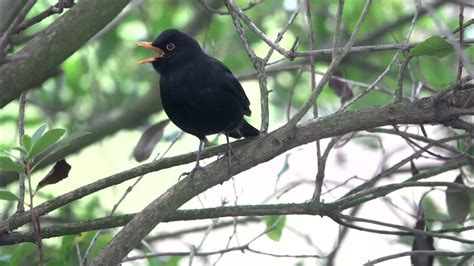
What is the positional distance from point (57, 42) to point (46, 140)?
94 cm

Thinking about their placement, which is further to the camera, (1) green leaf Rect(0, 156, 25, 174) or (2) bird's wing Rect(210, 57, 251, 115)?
(2) bird's wing Rect(210, 57, 251, 115)

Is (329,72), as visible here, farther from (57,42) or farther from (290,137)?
(57,42)

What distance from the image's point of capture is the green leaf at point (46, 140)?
10.3 ft

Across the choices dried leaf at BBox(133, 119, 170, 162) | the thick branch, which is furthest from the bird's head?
the thick branch

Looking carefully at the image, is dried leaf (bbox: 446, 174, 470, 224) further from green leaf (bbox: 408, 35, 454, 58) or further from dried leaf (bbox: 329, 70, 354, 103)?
green leaf (bbox: 408, 35, 454, 58)

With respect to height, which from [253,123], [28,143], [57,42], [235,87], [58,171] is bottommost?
[28,143]

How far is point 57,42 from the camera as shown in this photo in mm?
3967

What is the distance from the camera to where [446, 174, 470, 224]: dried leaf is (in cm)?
468

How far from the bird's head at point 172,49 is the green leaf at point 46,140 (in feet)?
5.85

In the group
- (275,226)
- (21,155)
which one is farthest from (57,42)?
(275,226)

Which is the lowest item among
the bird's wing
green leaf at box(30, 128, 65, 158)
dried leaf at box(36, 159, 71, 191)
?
green leaf at box(30, 128, 65, 158)

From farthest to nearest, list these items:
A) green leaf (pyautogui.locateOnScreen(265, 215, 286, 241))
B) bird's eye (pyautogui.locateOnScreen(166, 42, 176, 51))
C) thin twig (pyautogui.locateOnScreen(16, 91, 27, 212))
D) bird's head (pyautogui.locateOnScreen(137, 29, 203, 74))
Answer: bird's eye (pyautogui.locateOnScreen(166, 42, 176, 51)), bird's head (pyautogui.locateOnScreen(137, 29, 203, 74)), green leaf (pyautogui.locateOnScreen(265, 215, 286, 241)), thin twig (pyautogui.locateOnScreen(16, 91, 27, 212))

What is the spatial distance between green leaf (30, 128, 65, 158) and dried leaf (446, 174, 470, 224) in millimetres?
2311

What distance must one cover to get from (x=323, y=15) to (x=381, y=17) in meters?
0.65
